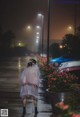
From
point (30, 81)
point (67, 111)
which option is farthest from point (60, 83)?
point (67, 111)

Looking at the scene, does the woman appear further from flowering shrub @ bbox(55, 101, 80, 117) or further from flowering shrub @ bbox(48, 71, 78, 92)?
flowering shrub @ bbox(55, 101, 80, 117)

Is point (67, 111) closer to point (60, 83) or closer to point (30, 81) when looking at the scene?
point (30, 81)

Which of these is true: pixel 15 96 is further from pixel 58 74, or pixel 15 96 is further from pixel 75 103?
pixel 75 103

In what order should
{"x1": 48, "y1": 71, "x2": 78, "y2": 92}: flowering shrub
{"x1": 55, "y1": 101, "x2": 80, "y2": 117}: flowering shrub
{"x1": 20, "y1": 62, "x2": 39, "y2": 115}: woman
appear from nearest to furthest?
{"x1": 55, "y1": 101, "x2": 80, "y2": 117}: flowering shrub
{"x1": 20, "y1": 62, "x2": 39, "y2": 115}: woman
{"x1": 48, "y1": 71, "x2": 78, "y2": 92}: flowering shrub

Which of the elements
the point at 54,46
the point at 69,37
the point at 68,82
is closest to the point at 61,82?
the point at 68,82

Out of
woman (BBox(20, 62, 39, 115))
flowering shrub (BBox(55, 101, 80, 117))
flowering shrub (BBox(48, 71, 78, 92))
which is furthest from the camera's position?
flowering shrub (BBox(48, 71, 78, 92))

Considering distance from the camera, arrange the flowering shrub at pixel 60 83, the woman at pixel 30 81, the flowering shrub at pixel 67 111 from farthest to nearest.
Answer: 1. the flowering shrub at pixel 60 83
2. the woman at pixel 30 81
3. the flowering shrub at pixel 67 111

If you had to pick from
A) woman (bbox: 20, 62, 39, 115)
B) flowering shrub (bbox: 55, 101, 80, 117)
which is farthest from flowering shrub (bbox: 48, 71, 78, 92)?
flowering shrub (bbox: 55, 101, 80, 117)

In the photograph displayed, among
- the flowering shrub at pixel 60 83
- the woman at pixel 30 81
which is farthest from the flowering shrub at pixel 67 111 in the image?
the flowering shrub at pixel 60 83

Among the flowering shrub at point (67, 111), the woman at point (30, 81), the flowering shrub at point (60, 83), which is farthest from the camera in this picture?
the flowering shrub at point (60, 83)

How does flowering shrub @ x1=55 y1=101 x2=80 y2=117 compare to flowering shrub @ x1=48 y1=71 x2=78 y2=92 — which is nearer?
flowering shrub @ x1=55 y1=101 x2=80 y2=117

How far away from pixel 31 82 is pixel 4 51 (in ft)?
384

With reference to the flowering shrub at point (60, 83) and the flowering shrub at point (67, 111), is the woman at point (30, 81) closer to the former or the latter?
the flowering shrub at point (60, 83)

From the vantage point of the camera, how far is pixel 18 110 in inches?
546
